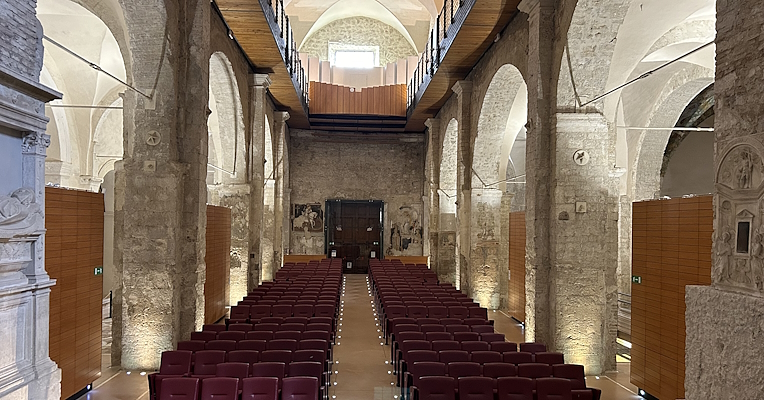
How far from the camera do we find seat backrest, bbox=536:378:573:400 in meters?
5.56

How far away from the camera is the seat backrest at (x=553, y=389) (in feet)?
18.2

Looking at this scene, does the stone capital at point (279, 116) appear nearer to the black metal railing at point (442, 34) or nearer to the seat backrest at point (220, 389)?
the black metal railing at point (442, 34)

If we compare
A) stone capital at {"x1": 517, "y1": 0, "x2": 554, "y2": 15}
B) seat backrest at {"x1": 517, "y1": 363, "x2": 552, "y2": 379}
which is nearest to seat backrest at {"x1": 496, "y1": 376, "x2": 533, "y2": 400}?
seat backrest at {"x1": 517, "y1": 363, "x2": 552, "y2": 379}

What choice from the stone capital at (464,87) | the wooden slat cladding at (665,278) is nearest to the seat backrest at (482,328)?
the wooden slat cladding at (665,278)

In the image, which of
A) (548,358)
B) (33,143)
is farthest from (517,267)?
(33,143)

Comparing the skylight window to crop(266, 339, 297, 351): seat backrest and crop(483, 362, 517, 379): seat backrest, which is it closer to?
crop(266, 339, 297, 351): seat backrest

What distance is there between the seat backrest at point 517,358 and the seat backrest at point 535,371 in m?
0.51

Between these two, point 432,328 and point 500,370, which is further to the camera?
point 432,328

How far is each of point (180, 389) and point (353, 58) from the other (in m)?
24.4

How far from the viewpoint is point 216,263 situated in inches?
450

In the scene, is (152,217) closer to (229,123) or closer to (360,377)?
(360,377)

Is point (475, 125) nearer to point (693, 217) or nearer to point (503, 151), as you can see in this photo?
point (503, 151)

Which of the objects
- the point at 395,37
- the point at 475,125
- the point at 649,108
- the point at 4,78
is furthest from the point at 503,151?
the point at 395,37

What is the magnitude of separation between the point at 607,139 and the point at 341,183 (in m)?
17.1
